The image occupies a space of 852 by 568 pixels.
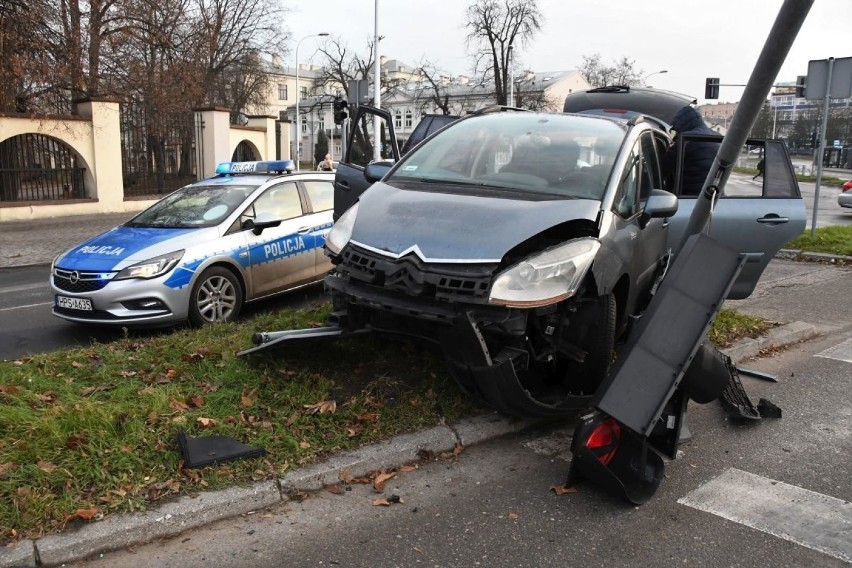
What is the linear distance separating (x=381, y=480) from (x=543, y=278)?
4.76 ft

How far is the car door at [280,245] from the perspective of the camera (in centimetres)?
777

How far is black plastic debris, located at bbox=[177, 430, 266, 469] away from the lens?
3871 millimetres

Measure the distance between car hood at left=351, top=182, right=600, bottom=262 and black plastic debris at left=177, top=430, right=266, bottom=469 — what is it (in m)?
1.36

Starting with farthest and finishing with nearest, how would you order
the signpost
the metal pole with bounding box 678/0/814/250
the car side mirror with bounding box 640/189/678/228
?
the signpost < the car side mirror with bounding box 640/189/678/228 < the metal pole with bounding box 678/0/814/250

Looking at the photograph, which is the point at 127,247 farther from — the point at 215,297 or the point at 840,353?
the point at 840,353

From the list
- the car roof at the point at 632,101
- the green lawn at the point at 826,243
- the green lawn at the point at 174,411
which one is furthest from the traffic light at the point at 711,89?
the green lawn at the point at 174,411

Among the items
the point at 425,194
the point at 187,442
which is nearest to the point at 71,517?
the point at 187,442

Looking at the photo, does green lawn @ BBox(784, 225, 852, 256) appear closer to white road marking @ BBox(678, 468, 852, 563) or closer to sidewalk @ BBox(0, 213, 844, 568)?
white road marking @ BBox(678, 468, 852, 563)

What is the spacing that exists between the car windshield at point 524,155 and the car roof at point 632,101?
5094 mm

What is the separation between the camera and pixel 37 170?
60.5ft

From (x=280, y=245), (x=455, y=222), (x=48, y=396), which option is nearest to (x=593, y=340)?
(x=455, y=222)

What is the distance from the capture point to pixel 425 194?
472cm

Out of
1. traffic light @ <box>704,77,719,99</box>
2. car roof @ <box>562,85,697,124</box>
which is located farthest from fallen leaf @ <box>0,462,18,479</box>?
traffic light @ <box>704,77,719,99</box>

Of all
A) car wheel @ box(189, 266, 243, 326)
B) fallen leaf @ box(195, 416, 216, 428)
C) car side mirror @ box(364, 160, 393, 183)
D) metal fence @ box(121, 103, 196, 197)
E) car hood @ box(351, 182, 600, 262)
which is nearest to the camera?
car hood @ box(351, 182, 600, 262)
